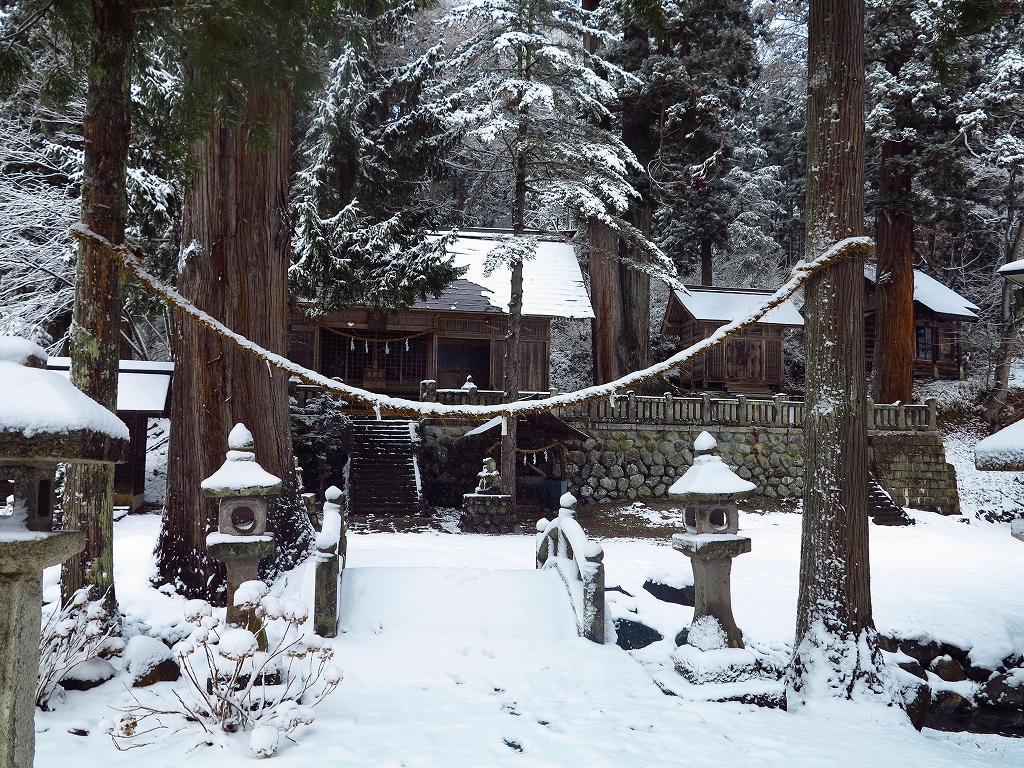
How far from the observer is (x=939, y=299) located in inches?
974

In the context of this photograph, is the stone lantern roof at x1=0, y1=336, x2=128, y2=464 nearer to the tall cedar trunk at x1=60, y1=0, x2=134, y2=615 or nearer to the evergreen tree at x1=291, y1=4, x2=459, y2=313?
the tall cedar trunk at x1=60, y1=0, x2=134, y2=615

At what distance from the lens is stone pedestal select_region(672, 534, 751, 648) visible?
19.2 ft

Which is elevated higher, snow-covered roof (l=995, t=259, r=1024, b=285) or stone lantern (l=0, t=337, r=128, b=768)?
snow-covered roof (l=995, t=259, r=1024, b=285)

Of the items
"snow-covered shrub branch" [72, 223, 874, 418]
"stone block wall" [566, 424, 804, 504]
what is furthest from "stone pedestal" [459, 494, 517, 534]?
"snow-covered shrub branch" [72, 223, 874, 418]

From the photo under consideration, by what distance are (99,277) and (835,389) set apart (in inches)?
222

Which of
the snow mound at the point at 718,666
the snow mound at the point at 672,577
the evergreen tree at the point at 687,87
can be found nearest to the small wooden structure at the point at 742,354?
the evergreen tree at the point at 687,87

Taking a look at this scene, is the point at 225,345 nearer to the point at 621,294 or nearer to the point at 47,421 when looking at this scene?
the point at 47,421

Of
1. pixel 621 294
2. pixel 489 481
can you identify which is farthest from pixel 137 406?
pixel 621 294

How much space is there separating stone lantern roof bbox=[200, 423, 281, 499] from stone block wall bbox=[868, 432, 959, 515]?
53.4 ft

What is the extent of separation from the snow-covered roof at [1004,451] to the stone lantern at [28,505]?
3962 millimetres

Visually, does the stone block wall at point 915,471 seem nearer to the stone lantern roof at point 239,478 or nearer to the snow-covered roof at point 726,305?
the snow-covered roof at point 726,305

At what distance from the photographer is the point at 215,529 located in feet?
22.2

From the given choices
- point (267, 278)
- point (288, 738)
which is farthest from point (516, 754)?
point (267, 278)

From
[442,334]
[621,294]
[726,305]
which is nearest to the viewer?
[442,334]
